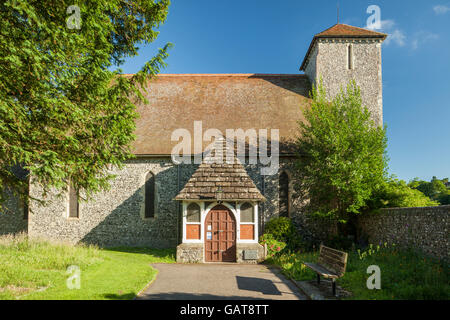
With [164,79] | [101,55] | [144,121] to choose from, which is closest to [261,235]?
[144,121]

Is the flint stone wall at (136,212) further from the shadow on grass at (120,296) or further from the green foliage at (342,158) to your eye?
the shadow on grass at (120,296)

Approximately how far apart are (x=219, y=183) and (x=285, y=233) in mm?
4040

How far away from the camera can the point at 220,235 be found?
14047 millimetres

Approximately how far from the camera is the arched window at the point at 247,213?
1426 cm

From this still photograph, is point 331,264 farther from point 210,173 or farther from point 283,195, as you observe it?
point 283,195

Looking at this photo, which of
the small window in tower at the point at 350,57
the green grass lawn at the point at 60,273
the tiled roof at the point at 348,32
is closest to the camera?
the green grass lawn at the point at 60,273

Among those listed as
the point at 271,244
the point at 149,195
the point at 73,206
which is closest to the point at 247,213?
the point at 271,244

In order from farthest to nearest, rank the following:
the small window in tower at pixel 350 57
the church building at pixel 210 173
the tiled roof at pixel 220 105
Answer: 1. the small window in tower at pixel 350 57
2. the tiled roof at pixel 220 105
3. the church building at pixel 210 173

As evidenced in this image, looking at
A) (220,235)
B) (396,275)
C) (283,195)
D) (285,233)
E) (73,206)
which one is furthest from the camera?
(73,206)

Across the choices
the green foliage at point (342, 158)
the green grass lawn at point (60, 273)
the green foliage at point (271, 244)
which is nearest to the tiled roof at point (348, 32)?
the green foliage at point (342, 158)

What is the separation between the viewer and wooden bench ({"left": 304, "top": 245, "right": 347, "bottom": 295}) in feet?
25.1

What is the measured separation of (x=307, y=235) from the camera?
16.7m

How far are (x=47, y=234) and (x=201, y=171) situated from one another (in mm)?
9559

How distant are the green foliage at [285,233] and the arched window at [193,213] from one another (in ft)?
11.6
